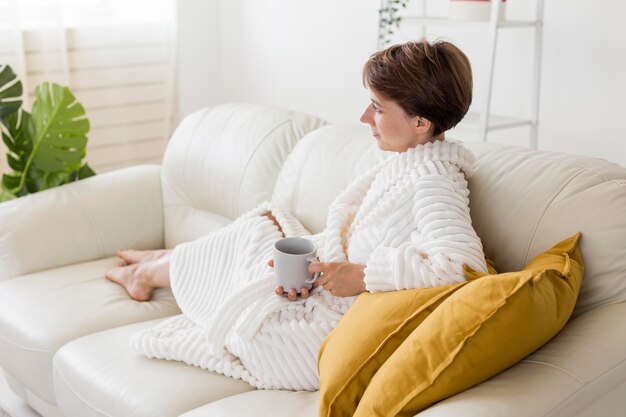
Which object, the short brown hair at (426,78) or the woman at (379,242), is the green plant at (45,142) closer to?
the woman at (379,242)

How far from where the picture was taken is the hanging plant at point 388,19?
9.96 feet

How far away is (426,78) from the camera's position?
1687 mm

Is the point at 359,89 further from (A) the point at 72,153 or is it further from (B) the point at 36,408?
(B) the point at 36,408

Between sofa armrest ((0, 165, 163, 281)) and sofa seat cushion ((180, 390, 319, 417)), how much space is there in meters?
1.03

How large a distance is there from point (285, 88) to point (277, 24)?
314 mm

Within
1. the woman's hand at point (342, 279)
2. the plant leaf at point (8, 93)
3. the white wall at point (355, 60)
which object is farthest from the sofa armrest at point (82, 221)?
the white wall at point (355, 60)

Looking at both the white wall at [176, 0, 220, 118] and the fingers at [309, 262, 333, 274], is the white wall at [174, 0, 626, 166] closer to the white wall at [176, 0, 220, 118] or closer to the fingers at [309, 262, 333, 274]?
the white wall at [176, 0, 220, 118]

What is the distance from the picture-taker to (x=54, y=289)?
91.8 inches

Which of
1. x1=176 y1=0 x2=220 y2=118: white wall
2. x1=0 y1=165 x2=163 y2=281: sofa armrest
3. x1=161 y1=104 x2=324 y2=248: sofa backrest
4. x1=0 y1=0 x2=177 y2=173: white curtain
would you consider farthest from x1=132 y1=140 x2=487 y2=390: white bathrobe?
x1=176 y1=0 x2=220 y2=118: white wall

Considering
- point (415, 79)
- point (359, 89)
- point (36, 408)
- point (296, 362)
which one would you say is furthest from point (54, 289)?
point (359, 89)

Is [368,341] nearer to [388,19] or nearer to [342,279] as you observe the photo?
[342,279]

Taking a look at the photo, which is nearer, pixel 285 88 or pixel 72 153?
pixel 72 153

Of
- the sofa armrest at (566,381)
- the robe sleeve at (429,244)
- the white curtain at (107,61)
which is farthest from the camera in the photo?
the white curtain at (107,61)

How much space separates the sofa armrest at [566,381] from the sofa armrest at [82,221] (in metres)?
1.58
